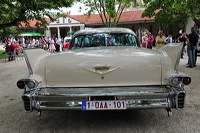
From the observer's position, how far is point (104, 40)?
158 inches

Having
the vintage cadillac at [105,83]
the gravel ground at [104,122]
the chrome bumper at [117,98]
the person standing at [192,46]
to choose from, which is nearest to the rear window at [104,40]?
the vintage cadillac at [105,83]

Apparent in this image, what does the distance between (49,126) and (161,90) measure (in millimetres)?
1925

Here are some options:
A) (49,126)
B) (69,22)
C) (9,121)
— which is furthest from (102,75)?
(69,22)

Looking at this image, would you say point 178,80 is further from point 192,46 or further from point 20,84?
point 192,46

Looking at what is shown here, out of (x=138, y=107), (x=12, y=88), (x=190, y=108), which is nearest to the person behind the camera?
(x=138, y=107)

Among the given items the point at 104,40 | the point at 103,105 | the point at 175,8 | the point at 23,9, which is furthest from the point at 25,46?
the point at 103,105

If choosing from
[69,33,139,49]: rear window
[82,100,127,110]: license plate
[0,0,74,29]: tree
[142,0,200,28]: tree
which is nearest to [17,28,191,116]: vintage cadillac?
[82,100,127,110]: license plate

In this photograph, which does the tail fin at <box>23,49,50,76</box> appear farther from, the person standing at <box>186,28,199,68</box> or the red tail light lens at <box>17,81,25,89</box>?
the person standing at <box>186,28,199,68</box>

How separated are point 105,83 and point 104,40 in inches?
65.7

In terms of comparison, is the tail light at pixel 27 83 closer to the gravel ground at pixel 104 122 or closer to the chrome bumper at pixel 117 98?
the chrome bumper at pixel 117 98

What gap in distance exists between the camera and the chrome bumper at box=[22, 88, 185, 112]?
8.03ft

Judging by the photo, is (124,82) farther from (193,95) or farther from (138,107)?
(193,95)

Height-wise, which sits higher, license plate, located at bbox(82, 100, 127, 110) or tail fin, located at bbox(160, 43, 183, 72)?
tail fin, located at bbox(160, 43, 183, 72)

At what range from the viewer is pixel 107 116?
3334mm
